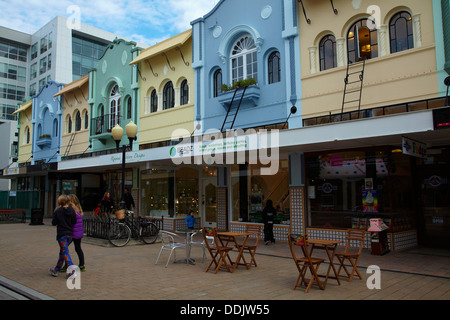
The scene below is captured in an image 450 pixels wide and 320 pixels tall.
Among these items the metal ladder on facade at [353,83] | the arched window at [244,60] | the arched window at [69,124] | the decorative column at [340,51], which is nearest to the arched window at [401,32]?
the metal ladder on facade at [353,83]

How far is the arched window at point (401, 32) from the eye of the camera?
10703mm

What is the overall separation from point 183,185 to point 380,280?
11041mm

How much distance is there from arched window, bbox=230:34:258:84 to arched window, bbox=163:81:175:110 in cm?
393

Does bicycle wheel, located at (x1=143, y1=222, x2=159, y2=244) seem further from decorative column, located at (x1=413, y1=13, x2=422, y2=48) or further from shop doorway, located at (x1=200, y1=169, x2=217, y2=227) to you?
decorative column, located at (x1=413, y1=13, x2=422, y2=48)

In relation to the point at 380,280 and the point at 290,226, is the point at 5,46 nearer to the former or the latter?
the point at 290,226

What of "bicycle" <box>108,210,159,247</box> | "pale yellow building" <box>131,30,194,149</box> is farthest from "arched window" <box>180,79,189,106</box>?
"bicycle" <box>108,210,159,247</box>

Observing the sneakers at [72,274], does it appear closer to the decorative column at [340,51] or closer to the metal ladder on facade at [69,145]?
the decorative column at [340,51]

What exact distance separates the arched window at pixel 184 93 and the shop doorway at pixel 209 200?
134 inches

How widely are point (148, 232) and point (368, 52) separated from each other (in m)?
8.80

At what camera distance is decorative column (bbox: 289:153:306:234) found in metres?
12.1

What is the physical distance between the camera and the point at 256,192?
13.9 m

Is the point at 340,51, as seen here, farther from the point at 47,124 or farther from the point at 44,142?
the point at 47,124

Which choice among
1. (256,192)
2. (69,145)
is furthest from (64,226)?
(69,145)
